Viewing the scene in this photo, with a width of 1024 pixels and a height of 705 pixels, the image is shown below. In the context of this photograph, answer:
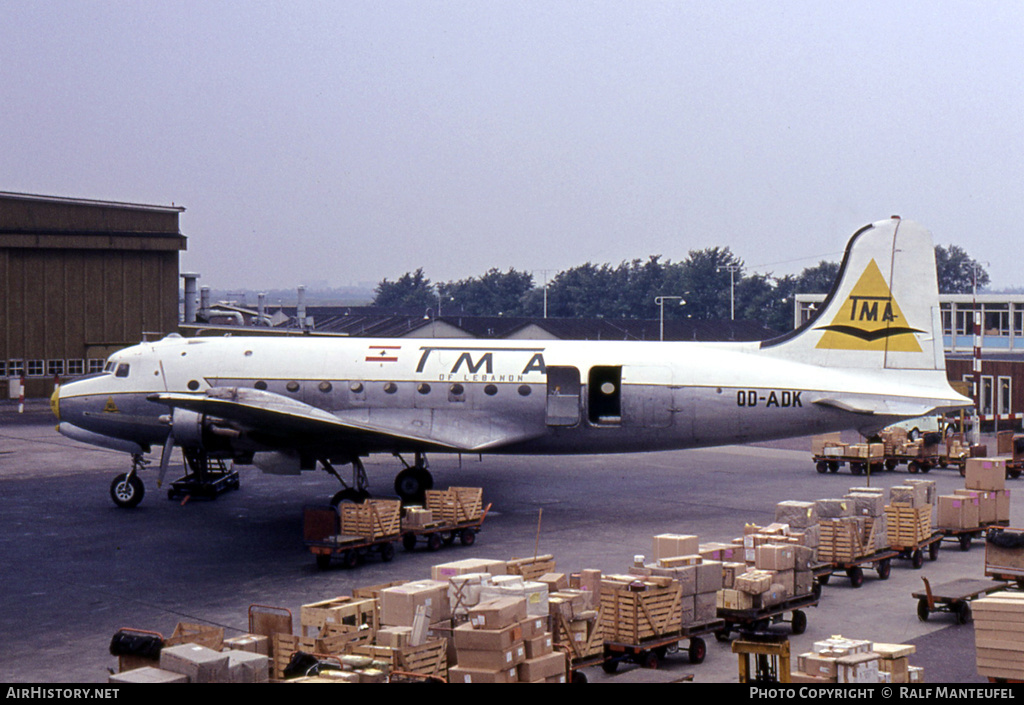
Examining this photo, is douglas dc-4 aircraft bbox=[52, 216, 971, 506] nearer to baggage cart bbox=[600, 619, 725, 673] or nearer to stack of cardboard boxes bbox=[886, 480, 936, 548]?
stack of cardboard boxes bbox=[886, 480, 936, 548]

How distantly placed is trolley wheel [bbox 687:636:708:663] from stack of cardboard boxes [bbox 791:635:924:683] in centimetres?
354

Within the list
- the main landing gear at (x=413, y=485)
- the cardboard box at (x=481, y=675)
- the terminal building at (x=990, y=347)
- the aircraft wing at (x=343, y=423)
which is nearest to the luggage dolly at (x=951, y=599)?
the cardboard box at (x=481, y=675)

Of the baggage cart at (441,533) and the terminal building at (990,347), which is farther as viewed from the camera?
the terminal building at (990,347)

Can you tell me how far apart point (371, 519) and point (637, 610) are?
312 inches

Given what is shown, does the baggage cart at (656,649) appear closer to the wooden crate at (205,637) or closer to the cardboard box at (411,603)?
the cardboard box at (411,603)

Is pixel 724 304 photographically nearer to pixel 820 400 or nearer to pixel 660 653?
pixel 820 400

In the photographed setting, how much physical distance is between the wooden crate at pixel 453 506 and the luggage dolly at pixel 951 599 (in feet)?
31.9

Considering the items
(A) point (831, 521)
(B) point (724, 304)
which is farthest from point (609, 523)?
(B) point (724, 304)

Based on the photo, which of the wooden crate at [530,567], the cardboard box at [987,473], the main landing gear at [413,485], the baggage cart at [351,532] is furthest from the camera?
the main landing gear at [413,485]

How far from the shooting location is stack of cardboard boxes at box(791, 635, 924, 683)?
35.0ft

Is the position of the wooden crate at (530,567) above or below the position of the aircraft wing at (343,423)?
below

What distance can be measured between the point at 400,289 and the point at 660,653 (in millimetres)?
167744

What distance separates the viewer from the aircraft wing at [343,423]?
21.3 m

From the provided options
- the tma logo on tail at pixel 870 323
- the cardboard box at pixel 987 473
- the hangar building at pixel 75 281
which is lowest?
the cardboard box at pixel 987 473
